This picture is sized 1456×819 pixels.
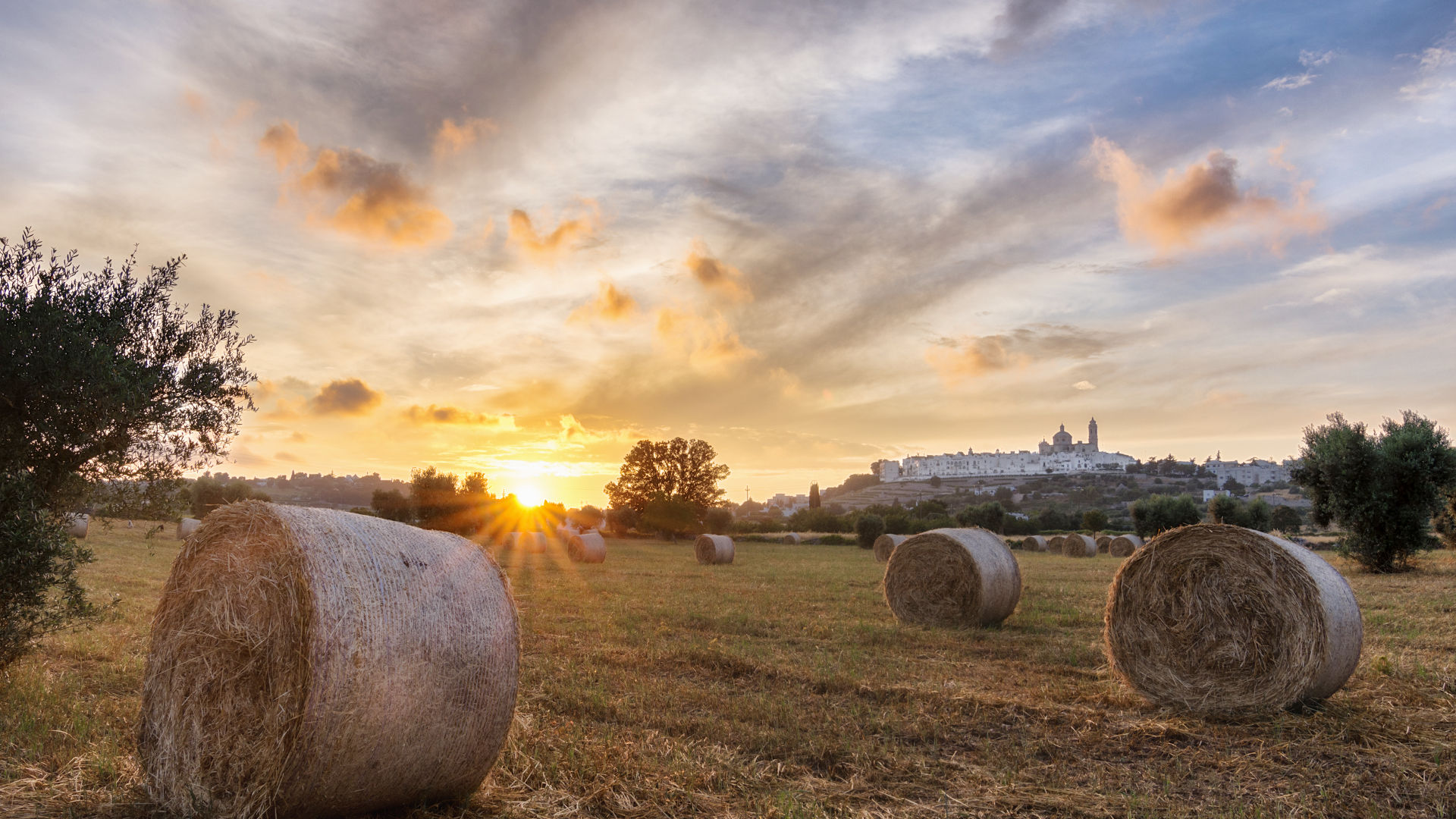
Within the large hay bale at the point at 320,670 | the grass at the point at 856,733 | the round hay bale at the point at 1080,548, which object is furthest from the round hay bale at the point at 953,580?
the round hay bale at the point at 1080,548

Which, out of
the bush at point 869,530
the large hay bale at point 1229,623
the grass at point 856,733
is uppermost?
the large hay bale at point 1229,623

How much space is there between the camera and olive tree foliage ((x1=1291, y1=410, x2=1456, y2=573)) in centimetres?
2328

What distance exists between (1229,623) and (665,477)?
64874 millimetres

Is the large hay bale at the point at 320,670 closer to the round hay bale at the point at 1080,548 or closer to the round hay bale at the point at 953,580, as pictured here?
the round hay bale at the point at 953,580

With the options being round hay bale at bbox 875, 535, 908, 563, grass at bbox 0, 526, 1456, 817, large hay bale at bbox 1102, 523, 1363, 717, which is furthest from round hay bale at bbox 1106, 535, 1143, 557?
large hay bale at bbox 1102, 523, 1363, 717

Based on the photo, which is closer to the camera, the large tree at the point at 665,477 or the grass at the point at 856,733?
the grass at the point at 856,733

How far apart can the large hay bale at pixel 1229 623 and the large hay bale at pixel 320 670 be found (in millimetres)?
7168

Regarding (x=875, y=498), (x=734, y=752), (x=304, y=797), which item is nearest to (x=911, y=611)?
(x=734, y=752)

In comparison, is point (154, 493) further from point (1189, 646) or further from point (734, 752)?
point (1189, 646)

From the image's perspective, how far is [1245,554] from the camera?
28.9ft

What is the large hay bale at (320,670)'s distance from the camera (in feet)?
15.4

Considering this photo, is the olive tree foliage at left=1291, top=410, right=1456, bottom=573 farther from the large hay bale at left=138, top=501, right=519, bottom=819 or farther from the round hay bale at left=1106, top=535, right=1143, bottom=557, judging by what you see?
the large hay bale at left=138, top=501, right=519, bottom=819

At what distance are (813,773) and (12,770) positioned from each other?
5.60 meters

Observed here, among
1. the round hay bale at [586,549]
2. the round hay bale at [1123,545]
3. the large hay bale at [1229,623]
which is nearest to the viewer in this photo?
the large hay bale at [1229,623]
